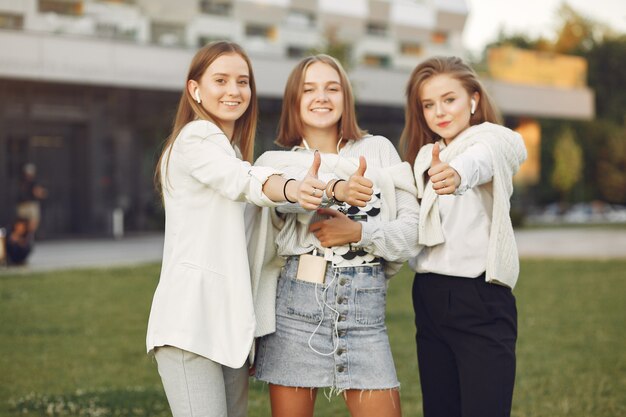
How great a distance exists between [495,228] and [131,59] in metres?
18.5

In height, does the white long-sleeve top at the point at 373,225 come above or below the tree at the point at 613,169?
above

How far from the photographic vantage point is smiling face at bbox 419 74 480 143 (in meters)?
3.32

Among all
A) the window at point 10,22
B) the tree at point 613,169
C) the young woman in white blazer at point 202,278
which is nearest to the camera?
the young woman in white blazer at point 202,278

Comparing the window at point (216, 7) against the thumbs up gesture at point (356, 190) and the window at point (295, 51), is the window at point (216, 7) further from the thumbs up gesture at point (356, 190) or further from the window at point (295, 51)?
the thumbs up gesture at point (356, 190)

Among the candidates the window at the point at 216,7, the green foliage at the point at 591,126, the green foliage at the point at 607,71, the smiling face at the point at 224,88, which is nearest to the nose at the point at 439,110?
the smiling face at the point at 224,88

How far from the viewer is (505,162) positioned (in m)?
3.21

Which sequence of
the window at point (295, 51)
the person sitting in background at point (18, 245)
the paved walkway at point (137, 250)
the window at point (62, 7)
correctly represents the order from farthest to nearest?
the window at point (295, 51), the window at point (62, 7), the paved walkway at point (137, 250), the person sitting in background at point (18, 245)

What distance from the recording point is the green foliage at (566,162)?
128ft

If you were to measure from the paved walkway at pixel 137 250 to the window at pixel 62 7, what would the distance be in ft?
18.3

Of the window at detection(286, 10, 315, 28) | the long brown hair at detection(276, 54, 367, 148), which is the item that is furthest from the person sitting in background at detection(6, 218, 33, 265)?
the long brown hair at detection(276, 54, 367, 148)

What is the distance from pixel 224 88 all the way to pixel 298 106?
39cm

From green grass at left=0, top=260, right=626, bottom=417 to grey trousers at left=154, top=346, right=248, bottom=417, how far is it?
98.6 inches

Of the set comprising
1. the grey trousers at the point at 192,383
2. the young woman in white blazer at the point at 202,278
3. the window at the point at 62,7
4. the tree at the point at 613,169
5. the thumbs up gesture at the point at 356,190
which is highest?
the window at the point at 62,7

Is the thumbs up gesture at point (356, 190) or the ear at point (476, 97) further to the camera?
the ear at point (476, 97)
